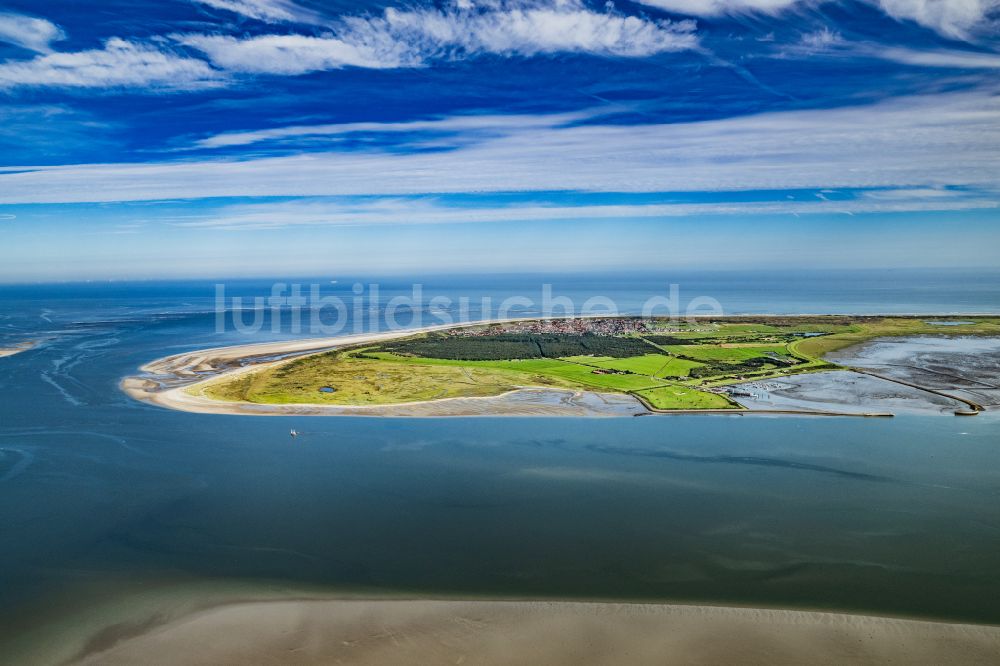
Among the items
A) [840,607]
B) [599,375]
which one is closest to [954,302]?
[599,375]

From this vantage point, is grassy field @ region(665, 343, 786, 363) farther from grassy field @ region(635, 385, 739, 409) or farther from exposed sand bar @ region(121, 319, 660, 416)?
exposed sand bar @ region(121, 319, 660, 416)

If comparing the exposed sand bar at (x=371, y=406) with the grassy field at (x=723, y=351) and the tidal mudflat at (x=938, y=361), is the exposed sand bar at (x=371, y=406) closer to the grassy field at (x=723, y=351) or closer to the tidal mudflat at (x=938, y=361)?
the grassy field at (x=723, y=351)

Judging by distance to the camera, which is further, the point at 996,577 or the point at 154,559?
the point at 154,559

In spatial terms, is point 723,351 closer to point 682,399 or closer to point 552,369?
point 552,369

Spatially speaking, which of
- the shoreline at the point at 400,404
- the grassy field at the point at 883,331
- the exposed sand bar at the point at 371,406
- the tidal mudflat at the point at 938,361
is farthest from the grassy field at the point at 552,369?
the tidal mudflat at the point at 938,361

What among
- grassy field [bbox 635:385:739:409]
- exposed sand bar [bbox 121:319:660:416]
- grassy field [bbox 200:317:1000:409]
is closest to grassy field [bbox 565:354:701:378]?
grassy field [bbox 200:317:1000:409]

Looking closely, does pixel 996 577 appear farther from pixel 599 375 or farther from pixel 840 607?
pixel 599 375

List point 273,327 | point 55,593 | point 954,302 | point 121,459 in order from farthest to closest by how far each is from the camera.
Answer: point 954,302, point 273,327, point 121,459, point 55,593

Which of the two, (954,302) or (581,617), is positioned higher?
(954,302)
